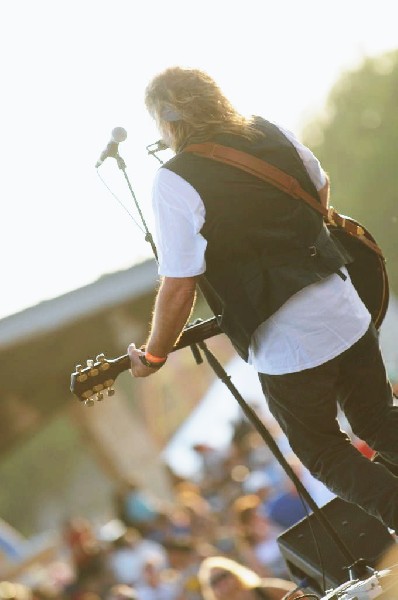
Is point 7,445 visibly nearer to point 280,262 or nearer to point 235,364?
point 235,364

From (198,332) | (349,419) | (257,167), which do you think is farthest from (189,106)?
(349,419)

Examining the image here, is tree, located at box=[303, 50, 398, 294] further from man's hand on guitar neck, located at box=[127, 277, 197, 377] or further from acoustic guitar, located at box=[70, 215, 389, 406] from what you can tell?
man's hand on guitar neck, located at box=[127, 277, 197, 377]

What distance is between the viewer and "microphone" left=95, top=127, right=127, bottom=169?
3.13 metres

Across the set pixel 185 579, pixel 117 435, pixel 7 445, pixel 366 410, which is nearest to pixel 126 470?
pixel 117 435

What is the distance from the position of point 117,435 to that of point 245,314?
41.4 ft

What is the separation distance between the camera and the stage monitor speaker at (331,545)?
341 cm

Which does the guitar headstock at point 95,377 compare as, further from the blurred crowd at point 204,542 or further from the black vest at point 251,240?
the blurred crowd at point 204,542

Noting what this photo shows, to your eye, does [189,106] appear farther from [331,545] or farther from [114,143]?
[331,545]

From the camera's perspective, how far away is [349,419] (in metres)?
3.18

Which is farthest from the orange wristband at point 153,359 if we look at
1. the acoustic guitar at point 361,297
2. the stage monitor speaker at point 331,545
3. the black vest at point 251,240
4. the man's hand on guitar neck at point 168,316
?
the stage monitor speaker at point 331,545

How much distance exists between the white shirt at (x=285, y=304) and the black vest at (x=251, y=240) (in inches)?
1.7

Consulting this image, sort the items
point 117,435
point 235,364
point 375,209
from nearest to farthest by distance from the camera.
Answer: point 235,364 → point 117,435 → point 375,209

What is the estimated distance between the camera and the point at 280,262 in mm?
2916

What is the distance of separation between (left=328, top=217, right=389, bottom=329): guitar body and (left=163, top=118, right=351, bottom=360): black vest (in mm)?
341
